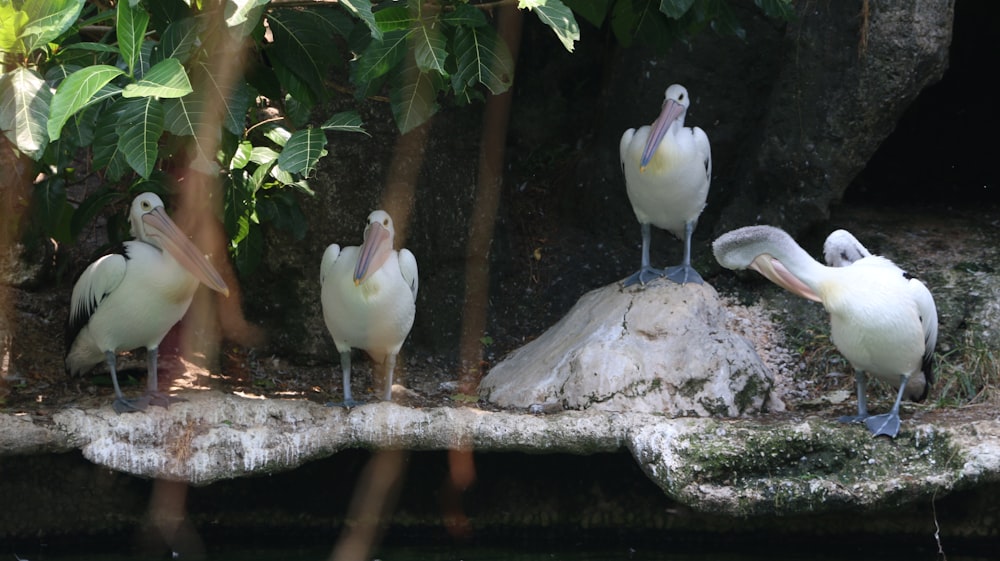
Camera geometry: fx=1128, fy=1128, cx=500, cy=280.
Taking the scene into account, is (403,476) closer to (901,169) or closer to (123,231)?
(123,231)

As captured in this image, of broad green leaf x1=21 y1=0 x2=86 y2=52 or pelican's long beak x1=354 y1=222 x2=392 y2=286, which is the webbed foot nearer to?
pelican's long beak x1=354 y1=222 x2=392 y2=286

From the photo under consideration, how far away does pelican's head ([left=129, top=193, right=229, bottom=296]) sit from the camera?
5867mm

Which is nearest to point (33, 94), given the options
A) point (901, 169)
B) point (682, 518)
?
point (682, 518)

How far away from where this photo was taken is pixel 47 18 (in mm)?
4254

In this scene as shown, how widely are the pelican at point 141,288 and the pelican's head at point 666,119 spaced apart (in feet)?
8.20

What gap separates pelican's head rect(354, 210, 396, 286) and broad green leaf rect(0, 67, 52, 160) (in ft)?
5.84

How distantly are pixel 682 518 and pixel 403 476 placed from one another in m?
1.41

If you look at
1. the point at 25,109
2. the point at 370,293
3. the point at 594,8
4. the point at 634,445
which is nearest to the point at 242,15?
the point at 25,109

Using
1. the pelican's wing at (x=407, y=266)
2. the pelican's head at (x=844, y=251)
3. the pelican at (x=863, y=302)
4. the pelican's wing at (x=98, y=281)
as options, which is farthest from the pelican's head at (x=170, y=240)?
the pelican's head at (x=844, y=251)

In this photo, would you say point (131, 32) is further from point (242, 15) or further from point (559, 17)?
point (559, 17)

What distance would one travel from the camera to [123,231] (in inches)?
260

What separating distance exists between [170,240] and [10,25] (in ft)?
5.63

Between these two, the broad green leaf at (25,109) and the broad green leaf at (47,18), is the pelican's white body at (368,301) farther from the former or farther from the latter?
the broad green leaf at (47,18)

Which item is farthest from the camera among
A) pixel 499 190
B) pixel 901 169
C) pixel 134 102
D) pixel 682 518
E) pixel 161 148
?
pixel 901 169
